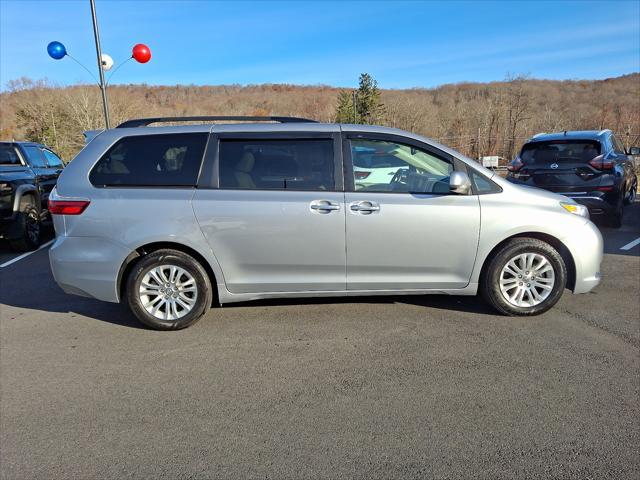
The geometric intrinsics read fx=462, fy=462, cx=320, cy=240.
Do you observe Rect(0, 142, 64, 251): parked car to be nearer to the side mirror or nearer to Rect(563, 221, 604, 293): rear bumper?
the side mirror

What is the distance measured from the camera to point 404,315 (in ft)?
14.5

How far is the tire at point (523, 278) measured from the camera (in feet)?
13.8

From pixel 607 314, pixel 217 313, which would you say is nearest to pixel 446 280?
pixel 607 314

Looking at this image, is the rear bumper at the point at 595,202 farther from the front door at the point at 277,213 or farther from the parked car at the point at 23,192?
the parked car at the point at 23,192

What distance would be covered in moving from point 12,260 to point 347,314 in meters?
5.67

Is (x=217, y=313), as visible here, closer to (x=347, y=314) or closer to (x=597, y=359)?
(x=347, y=314)

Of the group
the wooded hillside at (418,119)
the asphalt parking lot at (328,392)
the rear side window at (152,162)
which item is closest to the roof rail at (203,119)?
the rear side window at (152,162)

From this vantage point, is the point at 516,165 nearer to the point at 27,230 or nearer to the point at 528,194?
the point at 528,194

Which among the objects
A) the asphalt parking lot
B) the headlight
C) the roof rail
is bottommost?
the asphalt parking lot

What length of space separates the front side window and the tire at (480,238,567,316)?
81 centimetres

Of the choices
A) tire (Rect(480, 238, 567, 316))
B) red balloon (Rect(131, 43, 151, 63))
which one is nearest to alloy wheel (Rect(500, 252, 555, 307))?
tire (Rect(480, 238, 567, 316))

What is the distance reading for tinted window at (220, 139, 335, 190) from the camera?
412cm

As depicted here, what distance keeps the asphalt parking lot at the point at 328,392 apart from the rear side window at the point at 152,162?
1354 millimetres

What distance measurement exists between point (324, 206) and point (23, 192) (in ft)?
20.1
